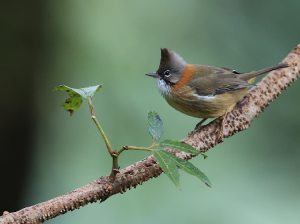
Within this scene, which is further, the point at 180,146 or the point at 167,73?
the point at 167,73

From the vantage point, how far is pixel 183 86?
2986 mm

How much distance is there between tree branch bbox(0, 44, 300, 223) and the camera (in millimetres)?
1506

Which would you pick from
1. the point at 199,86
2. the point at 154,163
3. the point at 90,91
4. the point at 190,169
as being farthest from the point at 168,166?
the point at 199,86

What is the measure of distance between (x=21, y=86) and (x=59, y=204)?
104 inches

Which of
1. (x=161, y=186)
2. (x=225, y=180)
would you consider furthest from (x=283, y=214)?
(x=161, y=186)

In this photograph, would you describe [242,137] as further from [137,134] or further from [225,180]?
[137,134]

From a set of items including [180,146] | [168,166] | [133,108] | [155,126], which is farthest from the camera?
[133,108]

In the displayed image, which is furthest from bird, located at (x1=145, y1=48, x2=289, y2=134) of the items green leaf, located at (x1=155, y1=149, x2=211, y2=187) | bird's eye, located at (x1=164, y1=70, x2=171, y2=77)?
green leaf, located at (x1=155, y1=149, x2=211, y2=187)

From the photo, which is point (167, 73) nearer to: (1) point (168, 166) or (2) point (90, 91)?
(2) point (90, 91)

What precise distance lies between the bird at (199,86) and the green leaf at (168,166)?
1417mm

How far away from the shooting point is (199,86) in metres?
3.01

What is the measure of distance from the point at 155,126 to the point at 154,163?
0.70ft

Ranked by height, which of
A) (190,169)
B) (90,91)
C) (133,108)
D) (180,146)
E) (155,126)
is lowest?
(190,169)

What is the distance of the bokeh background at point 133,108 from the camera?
306 centimetres
